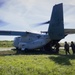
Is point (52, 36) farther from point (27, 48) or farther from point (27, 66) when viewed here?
point (27, 66)

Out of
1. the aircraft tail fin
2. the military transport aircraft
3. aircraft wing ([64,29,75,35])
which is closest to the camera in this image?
the aircraft tail fin

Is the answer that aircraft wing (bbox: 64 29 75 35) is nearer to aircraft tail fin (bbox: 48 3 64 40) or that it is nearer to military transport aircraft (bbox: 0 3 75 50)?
military transport aircraft (bbox: 0 3 75 50)

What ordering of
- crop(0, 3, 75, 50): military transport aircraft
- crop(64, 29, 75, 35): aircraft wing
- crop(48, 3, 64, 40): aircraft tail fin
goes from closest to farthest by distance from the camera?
crop(48, 3, 64, 40): aircraft tail fin, crop(0, 3, 75, 50): military transport aircraft, crop(64, 29, 75, 35): aircraft wing

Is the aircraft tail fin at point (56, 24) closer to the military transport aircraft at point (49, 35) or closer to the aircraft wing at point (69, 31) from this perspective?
the military transport aircraft at point (49, 35)

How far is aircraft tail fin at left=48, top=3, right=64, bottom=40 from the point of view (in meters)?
30.5

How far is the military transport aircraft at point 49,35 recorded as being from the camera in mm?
30641

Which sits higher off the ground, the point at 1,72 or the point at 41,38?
the point at 41,38

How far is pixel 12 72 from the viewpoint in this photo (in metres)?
16.1

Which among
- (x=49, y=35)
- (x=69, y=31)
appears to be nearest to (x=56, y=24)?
(x=49, y=35)

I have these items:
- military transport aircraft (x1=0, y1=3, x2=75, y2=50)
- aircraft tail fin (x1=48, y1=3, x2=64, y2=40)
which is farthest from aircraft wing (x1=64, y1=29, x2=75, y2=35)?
aircraft tail fin (x1=48, y1=3, x2=64, y2=40)

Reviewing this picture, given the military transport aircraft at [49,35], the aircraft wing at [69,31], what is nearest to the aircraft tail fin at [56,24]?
the military transport aircraft at [49,35]

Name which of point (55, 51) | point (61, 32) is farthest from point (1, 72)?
point (55, 51)

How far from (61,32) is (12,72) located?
50.6ft

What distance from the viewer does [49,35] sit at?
1262 inches
